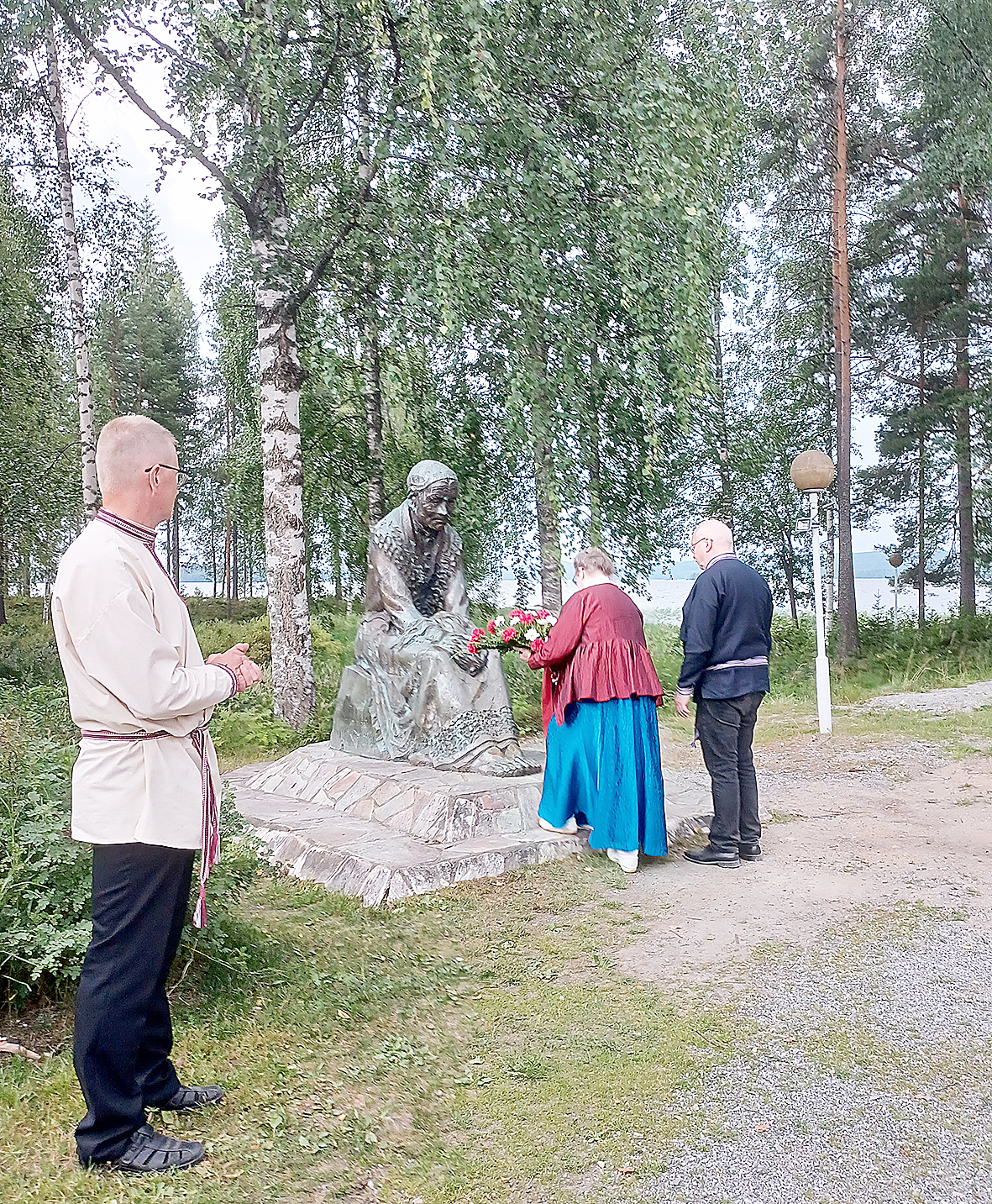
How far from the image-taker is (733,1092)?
3207mm

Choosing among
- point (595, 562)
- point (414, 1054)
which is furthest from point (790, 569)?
point (414, 1054)

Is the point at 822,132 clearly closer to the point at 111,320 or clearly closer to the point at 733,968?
the point at 733,968

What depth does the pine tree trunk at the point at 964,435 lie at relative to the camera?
52.3 ft

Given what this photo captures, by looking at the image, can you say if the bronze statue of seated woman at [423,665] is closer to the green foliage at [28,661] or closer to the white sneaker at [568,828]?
the white sneaker at [568,828]

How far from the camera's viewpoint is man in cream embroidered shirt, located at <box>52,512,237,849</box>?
2.58 meters

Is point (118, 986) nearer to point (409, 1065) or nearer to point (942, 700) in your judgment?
point (409, 1065)

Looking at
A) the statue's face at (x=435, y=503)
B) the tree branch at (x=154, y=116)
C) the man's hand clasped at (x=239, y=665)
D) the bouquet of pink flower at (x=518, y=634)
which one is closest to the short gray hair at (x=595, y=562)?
the bouquet of pink flower at (x=518, y=634)

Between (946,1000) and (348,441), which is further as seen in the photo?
(348,441)

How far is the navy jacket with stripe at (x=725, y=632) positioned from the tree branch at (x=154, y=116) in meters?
6.33

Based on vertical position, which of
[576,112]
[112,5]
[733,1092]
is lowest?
[733,1092]

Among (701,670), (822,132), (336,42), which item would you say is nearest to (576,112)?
(336,42)

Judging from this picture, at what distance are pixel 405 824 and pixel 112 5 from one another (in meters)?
7.43

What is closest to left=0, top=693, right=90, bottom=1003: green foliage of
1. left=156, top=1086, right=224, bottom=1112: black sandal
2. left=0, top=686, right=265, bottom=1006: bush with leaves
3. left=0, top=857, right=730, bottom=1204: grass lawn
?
left=0, top=686, right=265, bottom=1006: bush with leaves

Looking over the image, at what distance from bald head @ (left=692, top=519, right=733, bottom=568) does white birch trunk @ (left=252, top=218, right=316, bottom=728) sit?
4905mm
